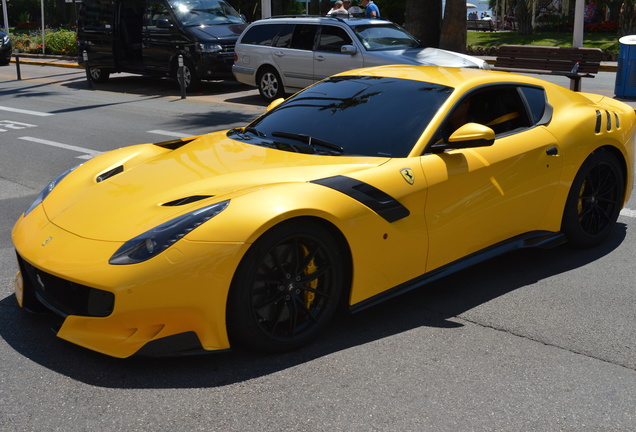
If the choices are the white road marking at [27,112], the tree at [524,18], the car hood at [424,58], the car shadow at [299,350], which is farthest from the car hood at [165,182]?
the tree at [524,18]

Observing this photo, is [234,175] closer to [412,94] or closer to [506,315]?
[412,94]

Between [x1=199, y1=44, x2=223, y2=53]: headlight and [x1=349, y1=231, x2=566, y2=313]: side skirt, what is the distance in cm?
1281

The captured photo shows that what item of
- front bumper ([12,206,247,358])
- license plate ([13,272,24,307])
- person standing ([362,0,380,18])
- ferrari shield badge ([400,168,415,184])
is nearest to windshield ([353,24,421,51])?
person standing ([362,0,380,18])

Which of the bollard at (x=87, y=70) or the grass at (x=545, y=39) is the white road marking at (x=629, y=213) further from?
the grass at (x=545, y=39)

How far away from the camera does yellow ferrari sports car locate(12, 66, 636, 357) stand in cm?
376

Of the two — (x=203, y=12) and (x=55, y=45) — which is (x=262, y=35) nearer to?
(x=203, y=12)

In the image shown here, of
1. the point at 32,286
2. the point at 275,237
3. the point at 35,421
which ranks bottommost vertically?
the point at 35,421

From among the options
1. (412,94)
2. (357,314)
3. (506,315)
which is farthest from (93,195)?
(506,315)

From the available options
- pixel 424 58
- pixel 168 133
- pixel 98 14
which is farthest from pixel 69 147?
pixel 98 14

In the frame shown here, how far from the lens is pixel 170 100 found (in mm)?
16562

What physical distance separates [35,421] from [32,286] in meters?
1.03

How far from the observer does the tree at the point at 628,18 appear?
1076 inches

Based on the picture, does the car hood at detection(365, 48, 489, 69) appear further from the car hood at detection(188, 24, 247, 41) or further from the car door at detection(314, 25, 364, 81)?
the car hood at detection(188, 24, 247, 41)

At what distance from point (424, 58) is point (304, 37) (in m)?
2.71
